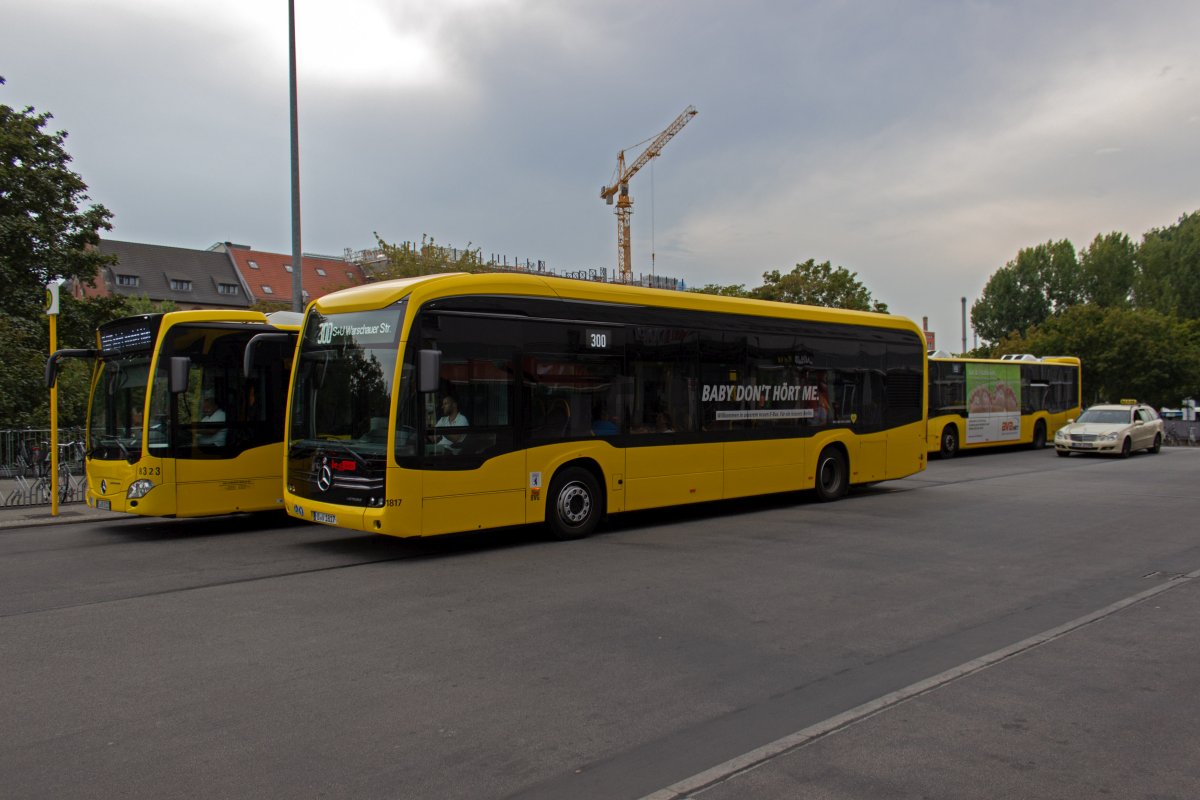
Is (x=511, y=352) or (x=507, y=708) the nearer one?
(x=507, y=708)

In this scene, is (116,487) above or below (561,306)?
below

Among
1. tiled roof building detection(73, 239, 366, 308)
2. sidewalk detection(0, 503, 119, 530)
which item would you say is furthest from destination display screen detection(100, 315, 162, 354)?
tiled roof building detection(73, 239, 366, 308)

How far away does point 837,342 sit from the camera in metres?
15.4

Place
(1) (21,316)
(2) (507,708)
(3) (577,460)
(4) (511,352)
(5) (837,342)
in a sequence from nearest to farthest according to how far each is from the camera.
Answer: (2) (507,708) < (4) (511,352) < (3) (577,460) < (5) (837,342) < (1) (21,316)

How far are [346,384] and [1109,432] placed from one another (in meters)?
23.7

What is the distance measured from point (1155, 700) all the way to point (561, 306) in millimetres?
7652

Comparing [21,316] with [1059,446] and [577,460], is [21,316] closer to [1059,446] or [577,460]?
[577,460]

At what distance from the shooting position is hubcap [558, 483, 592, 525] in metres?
11.1

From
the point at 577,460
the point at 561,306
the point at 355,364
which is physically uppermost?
the point at 561,306

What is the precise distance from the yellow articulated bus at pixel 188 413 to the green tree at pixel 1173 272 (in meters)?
77.0

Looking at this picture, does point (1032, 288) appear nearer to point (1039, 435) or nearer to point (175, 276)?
point (1039, 435)

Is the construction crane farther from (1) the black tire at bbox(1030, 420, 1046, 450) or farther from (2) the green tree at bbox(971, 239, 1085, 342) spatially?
(1) the black tire at bbox(1030, 420, 1046, 450)

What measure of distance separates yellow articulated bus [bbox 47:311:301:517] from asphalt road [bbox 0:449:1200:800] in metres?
1.04

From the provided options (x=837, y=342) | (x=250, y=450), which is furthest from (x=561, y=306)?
(x=837, y=342)
